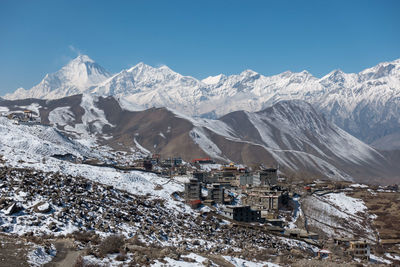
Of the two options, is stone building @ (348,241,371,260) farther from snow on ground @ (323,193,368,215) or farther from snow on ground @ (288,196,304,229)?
snow on ground @ (323,193,368,215)

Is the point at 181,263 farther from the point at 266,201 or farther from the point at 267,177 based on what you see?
the point at 267,177

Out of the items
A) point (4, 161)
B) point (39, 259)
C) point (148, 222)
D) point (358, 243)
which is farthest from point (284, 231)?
point (39, 259)

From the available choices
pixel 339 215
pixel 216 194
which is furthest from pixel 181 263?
pixel 339 215

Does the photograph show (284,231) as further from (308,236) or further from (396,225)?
(396,225)

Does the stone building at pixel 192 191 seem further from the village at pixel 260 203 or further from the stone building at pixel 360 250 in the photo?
the stone building at pixel 360 250

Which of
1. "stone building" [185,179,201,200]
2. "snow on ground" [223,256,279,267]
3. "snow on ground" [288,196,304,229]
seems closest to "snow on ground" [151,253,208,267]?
"snow on ground" [223,256,279,267]

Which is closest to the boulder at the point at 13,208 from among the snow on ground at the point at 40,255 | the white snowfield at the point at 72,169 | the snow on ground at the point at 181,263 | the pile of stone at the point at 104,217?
the pile of stone at the point at 104,217
